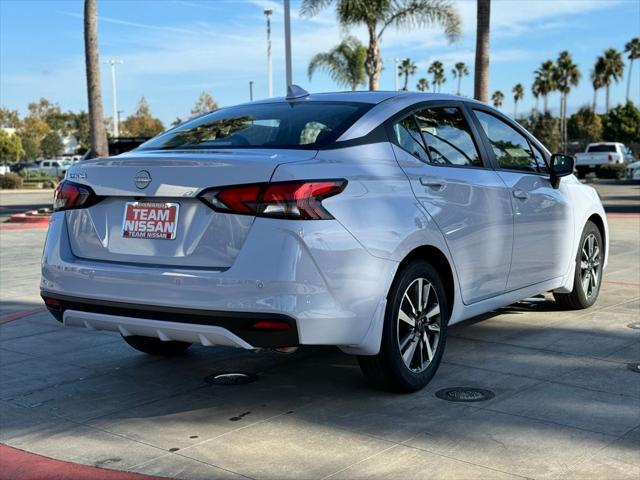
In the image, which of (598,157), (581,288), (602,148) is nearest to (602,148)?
(602,148)

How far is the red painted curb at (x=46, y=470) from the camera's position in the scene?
370 cm

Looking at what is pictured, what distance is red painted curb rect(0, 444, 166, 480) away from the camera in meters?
3.70

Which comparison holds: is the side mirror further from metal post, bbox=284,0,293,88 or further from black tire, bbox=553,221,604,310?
metal post, bbox=284,0,293,88

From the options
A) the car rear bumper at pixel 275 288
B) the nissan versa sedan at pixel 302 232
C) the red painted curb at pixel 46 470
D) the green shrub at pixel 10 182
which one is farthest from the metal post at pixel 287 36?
the green shrub at pixel 10 182

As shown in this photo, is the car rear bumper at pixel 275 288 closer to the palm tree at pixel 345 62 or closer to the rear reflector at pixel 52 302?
the rear reflector at pixel 52 302

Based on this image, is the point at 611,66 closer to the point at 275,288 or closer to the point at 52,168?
the point at 52,168

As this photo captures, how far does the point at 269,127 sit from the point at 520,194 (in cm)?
191

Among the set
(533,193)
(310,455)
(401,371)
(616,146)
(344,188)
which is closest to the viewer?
(310,455)

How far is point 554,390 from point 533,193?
1691 mm

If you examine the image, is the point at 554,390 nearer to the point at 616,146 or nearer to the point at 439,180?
the point at 439,180

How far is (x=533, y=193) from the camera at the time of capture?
232 inches

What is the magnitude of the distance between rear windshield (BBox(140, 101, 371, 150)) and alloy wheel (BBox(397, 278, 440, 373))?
100 centimetres

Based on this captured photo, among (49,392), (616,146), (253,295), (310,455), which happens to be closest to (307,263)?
(253,295)

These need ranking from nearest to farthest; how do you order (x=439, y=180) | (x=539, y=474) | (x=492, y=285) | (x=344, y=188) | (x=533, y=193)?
(x=539, y=474), (x=344, y=188), (x=439, y=180), (x=492, y=285), (x=533, y=193)
